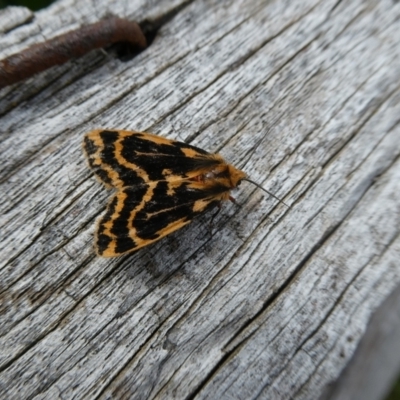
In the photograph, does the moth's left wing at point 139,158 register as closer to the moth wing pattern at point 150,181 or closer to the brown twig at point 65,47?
the moth wing pattern at point 150,181

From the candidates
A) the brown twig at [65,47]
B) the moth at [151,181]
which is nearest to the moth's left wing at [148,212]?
the moth at [151,181]

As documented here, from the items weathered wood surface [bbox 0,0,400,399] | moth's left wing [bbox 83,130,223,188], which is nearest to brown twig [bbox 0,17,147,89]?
weathered wood surface [bbox 0,0,400,399]

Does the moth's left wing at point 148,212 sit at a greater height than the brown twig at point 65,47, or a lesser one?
lesser

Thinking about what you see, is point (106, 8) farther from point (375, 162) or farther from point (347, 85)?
point (375, 162)

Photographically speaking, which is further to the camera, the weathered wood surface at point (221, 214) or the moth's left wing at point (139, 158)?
the moth's left wing at point (139, 158)

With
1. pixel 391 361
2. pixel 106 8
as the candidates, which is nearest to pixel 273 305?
pixel 391 361

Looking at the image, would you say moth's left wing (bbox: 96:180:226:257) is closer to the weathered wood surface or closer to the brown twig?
the weathered wood surface
